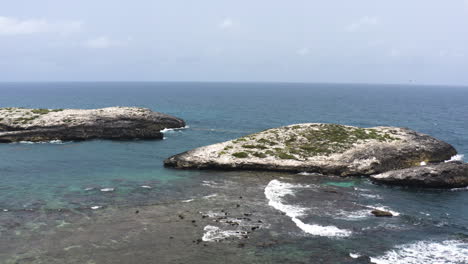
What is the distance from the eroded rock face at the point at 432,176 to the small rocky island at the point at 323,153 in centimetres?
374

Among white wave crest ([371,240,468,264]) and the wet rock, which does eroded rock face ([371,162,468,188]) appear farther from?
white wave crest ([371,240,468,264])

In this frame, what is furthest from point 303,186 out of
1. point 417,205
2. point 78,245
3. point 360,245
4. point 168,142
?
point 168,142

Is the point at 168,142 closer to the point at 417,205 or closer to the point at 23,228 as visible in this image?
the point at 23,228

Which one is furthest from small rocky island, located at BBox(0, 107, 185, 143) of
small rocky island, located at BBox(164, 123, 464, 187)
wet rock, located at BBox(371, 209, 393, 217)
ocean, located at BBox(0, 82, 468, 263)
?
wet rock, located at BBox(371, 209, 393, 217)

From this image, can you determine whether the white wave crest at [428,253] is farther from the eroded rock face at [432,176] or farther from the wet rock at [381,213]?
the eroded rock face at [432,176]

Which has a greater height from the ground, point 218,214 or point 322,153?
point 322,153

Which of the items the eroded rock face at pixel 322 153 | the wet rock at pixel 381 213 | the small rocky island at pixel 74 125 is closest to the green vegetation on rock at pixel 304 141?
the eroded rock face at pixel 322 153

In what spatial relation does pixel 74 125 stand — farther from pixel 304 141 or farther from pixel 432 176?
pixel 432 176

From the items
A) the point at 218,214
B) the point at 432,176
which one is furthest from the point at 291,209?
the point at 432,176

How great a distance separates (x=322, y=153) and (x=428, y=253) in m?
30.5

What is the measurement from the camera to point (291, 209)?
41.4 meters

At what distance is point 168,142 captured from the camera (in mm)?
83062

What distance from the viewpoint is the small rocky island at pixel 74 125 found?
82250 mm

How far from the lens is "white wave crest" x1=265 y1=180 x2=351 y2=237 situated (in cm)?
3519
